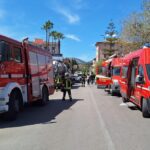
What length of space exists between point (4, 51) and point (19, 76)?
6.40 feet

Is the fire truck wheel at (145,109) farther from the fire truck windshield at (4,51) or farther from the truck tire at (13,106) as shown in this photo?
the fire truck windshield at (4,51)

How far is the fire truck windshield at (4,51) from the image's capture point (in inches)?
502

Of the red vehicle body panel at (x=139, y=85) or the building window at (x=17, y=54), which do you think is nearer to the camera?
the red vehicle body panel at (x=139, y=85)

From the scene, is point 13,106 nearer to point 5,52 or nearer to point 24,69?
point 5,52

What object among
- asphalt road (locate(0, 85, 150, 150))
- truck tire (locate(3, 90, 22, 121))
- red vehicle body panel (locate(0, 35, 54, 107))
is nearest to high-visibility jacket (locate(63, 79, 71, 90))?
red vehicle body panel (locate(0, 35, 54, 107))

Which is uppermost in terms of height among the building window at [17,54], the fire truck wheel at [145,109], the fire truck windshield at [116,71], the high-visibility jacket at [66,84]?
the building window at [17,54]

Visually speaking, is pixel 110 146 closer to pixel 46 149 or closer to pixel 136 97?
pixel 46 149

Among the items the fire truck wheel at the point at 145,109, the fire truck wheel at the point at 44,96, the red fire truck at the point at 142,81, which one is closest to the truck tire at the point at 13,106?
the red fire truck at the point at 142,81

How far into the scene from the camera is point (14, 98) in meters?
13.7

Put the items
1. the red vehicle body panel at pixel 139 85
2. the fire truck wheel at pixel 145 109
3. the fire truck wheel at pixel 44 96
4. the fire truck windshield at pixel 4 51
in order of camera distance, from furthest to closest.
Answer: the fire truck wheel at pixel 44 96
the red vehicle body panel at pixel 139 85
the fire truck wheel at pixel 145 109
the fire truck windshield at pixel 4 51

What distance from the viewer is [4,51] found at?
511 inches

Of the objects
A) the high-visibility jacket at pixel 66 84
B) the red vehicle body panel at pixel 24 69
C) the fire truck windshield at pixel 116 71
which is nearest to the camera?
the red vehicle body panel at pixel 24 69

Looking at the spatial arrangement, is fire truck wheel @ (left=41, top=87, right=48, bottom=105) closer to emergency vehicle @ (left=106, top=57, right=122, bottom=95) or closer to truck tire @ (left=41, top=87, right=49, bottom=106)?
truck tire @ (left=41, top=87, right=49, bottom=106)

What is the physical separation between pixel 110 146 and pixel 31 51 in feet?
30.3
